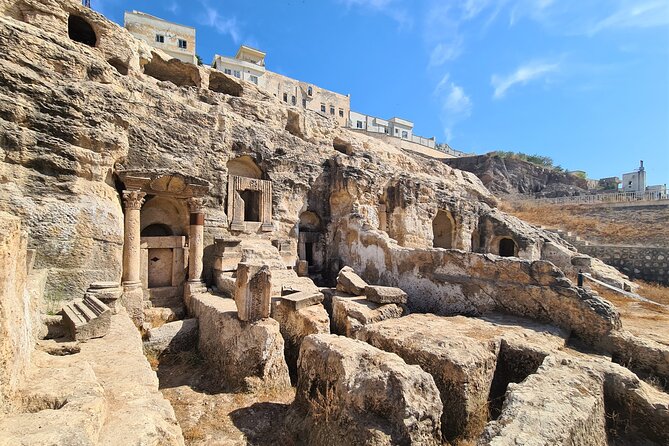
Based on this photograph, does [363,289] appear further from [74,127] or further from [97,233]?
[74,127]

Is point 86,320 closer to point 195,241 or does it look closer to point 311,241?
Result: point 195,241

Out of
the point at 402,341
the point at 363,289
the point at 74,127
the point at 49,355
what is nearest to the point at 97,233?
the point at 74,127

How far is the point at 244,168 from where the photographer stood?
37.3 ft

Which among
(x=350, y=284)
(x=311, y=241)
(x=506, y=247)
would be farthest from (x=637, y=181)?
(x=350, y=284)

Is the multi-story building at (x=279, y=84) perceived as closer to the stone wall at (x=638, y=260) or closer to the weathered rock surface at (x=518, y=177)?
the weathered rock surface at (x=518, y=177)

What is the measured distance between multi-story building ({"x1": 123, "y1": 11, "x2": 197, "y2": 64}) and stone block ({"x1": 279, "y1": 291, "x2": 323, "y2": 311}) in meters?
27.6

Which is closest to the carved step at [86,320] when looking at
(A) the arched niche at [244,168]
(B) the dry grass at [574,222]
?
(A) the arched niche at [244,168]

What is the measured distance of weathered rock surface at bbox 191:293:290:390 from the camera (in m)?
5.41

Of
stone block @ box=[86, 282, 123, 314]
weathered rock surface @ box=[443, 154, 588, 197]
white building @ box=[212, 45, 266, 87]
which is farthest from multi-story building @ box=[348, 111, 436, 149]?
stone block @ box=[86, 282, 123, 314]

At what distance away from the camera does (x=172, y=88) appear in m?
11.1

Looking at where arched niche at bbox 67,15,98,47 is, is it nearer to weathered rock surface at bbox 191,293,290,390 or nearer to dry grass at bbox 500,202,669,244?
weathered rock surface at bbox 191,293,290,390

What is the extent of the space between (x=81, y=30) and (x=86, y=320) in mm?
11243

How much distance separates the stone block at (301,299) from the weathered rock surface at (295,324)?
0.03 metres

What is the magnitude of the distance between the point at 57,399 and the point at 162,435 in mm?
957
